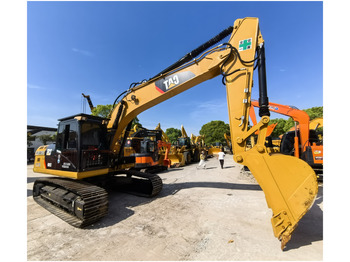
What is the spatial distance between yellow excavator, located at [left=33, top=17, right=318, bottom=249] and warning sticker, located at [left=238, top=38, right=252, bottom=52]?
0.02m

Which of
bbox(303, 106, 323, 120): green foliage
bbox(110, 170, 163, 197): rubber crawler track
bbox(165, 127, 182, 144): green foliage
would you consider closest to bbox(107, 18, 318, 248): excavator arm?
bbox(110, 170, 163, 197): rubber crawler track

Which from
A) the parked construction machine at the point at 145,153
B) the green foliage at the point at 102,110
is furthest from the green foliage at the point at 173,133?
the parked construction machine at the point at 145,153

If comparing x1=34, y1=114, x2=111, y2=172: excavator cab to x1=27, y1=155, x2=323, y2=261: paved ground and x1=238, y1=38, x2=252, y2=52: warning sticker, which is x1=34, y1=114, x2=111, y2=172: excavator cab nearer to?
x1=27, y1=155, x2=323, y2=261: paved ground

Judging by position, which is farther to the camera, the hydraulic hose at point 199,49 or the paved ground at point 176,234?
the hydraulic hose at point 199,49

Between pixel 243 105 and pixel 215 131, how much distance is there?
47.3m

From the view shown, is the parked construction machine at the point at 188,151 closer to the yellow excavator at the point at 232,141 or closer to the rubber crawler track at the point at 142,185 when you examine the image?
the rubber crawler track at the point at 142,185

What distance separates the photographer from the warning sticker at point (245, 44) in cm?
407

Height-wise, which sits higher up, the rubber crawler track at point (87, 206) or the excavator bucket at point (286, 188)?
the excavator bucket at point (286, 188)

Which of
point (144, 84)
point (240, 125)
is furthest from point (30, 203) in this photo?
point (240, 125)

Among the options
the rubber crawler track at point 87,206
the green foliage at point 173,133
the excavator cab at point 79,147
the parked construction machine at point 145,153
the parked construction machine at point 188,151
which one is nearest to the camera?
the rubber crawler track at point 87,206

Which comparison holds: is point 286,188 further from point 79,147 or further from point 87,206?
point 79,147

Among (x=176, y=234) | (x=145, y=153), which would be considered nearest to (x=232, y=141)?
(x=176, y=234)

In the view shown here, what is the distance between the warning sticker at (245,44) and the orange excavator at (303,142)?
5195 millimetres

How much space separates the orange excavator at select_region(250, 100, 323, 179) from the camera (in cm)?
740
